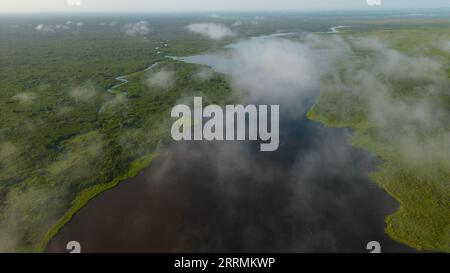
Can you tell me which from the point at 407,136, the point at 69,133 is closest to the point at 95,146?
the point at 69,133

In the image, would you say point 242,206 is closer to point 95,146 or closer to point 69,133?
point 95,146

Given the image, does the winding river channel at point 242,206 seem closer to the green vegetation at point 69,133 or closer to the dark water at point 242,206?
the dark water at point 242,206

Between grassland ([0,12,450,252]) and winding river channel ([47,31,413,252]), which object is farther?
grassland ([0,12,450,252])

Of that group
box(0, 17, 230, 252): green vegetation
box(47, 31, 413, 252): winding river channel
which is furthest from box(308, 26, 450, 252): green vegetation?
box(0, 17, 230, 252): green vegetation

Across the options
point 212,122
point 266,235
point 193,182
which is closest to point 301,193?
point 266,235

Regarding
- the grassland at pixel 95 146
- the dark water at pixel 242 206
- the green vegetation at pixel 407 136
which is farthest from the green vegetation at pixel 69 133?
the green vegetation at pixel 407 136

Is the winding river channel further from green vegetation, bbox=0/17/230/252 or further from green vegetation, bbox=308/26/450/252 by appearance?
green vegetation, bbox=0/17/230/252
